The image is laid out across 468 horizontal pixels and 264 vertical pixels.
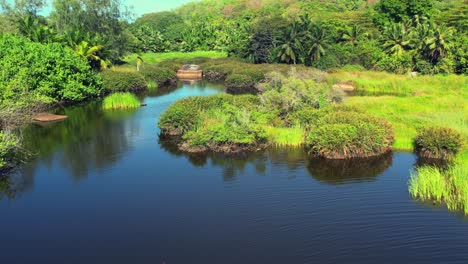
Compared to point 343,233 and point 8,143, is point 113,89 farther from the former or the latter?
point 343,233

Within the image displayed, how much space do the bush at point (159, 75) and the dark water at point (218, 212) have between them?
1428 inches

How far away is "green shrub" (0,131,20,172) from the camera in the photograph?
25.5m

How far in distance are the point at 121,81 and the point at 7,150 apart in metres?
33.4

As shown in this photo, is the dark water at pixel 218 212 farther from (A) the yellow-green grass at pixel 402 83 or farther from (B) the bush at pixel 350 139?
(A) the yellow-green grass at pixel 402 83

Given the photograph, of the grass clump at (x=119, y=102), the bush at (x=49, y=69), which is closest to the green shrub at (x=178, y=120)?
the bush at (x=49, y=69)

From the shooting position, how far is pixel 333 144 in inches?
1169

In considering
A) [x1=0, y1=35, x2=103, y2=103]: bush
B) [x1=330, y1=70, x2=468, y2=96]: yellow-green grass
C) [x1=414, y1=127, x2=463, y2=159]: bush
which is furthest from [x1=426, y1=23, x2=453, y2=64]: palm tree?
[x1=0, y1=35, x2=103, y2=103]: bush

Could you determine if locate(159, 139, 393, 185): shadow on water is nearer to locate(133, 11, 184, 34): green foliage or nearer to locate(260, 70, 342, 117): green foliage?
locate(260, 70, 342, 117): green foliage

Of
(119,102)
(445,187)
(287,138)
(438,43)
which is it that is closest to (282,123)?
(287,138)

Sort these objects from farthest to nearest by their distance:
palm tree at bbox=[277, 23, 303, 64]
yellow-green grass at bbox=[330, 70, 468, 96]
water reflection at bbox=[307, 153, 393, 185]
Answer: palm tree at bbox=[277, 23, 303, 64]
yellow-green grass at bbox=[330, 70, 468, 96]
water reflection at bbox=[307, 153, 393, 185]

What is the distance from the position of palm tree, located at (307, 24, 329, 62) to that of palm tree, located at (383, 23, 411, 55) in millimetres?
9347

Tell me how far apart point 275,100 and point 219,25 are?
92494 millimetres

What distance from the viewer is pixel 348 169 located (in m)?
28.4

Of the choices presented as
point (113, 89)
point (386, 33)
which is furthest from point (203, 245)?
point (386, 33)
